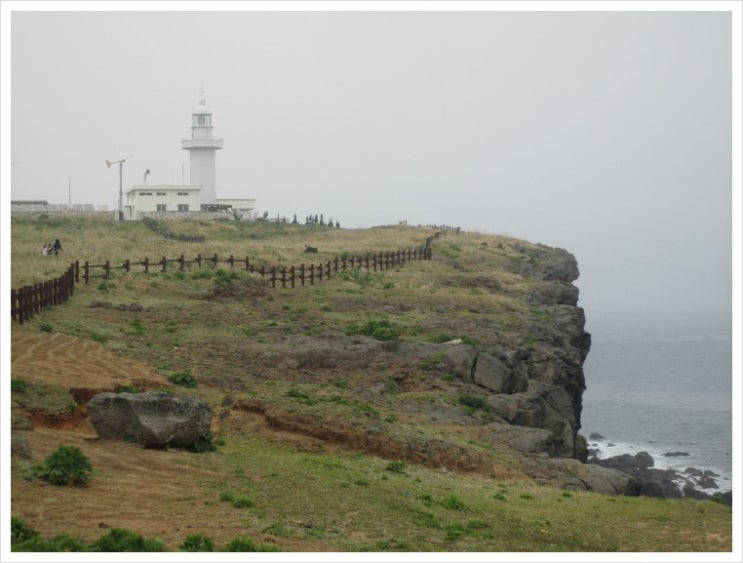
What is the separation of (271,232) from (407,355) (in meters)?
57.9

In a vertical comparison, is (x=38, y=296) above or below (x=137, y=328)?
above

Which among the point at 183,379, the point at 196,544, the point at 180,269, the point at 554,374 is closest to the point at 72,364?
A: the point at 183,379

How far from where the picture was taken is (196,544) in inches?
634

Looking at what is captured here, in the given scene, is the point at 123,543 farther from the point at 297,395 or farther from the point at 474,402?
the point at 474,402

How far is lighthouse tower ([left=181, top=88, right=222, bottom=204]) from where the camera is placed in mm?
109688

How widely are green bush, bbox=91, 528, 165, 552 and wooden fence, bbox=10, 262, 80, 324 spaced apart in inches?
726

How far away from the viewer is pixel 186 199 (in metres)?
109

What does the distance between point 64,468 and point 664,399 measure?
72.6m

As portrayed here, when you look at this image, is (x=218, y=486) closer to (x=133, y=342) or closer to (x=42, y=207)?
(x=133, y=342)

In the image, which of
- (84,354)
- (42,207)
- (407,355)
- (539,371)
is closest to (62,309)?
(84,354)

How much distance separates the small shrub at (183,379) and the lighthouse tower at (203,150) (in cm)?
8030

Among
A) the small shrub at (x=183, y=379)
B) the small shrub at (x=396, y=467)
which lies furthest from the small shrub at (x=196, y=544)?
the small shrub at (x=183, y=379)

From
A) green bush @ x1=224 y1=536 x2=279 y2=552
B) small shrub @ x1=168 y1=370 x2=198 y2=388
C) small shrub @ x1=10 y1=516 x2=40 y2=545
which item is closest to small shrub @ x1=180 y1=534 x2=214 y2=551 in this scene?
green bush @ x1=224 y1=536 x2=279 y2=552

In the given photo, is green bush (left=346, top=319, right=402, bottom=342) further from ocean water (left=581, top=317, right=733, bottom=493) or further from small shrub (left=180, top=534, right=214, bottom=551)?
small shrub (left=180, top=534, right=214, bottom=551)
